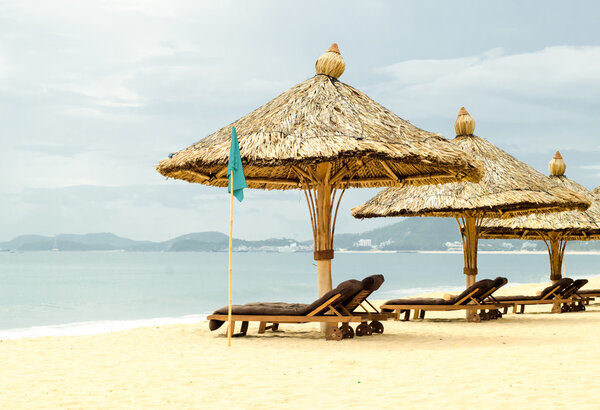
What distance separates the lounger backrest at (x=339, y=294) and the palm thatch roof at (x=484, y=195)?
343 cm

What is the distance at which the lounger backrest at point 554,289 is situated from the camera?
38.6ft

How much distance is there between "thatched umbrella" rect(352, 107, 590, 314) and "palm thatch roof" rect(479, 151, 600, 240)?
8.17ft

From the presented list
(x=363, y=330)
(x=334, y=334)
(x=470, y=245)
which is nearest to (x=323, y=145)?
(x=334, y=334)

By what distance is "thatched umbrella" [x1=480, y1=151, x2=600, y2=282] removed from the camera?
13.7 meters

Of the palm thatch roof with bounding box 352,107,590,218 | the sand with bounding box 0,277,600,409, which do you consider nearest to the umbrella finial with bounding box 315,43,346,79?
the palm thatch roof with bounding box 352,107,590,218

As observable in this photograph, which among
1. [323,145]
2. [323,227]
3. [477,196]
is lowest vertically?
[323,227]

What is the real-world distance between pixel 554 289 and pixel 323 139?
7092 millimetres

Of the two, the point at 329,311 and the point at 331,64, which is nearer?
the point at 329,311

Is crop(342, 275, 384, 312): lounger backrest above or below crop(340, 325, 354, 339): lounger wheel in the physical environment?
above

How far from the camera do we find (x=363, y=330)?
7.72 m

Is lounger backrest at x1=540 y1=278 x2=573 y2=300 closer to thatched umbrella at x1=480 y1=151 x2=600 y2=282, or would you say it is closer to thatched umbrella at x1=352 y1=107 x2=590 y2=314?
thatched umbrella at x1=352 y1=107 x2=590 y2=314

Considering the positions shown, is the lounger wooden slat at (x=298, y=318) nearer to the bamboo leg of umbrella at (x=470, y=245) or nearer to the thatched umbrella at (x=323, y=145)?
the thatched umbrella at (x=323, y=145)

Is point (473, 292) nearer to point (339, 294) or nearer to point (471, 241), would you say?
point (471, 241)

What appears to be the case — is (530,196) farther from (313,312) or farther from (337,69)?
(313,312)
